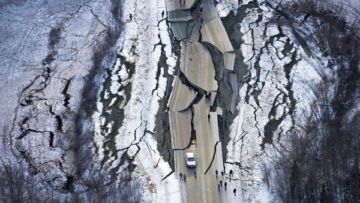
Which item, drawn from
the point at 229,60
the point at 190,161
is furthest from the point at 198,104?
the point at 229,60

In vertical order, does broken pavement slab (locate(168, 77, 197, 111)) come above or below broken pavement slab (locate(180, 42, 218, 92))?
below

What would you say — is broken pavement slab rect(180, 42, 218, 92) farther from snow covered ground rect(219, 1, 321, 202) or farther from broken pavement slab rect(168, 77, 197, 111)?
snow covered ground rect(219, 1, 321, 202)

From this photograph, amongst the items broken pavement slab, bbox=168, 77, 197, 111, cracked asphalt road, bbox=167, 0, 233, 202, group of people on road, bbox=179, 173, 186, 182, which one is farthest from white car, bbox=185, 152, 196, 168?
broken pavement slab, bbox=168, 77, 197, 111

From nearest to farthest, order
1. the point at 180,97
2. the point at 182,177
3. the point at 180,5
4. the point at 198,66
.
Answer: the point at 182,177 < the point at 180,97 < the point at 198,66 < the point at 180,5

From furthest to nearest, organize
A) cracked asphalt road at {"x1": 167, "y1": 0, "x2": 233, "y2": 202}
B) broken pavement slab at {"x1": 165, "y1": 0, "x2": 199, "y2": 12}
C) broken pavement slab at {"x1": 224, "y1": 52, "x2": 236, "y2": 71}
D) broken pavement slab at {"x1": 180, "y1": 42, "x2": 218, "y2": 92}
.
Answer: broken pavement slab at {"x1": 165, "y1": 0, "x2": 199, "y2": 12}, broken pavement slab at {"x1": 224, "y1": 52, "x2": 236, "y2": 71}, broken pavement slab at {"x1": 180, "y1": 42, "x2": 218, "y2": 92}, cracked asphalt road at {"x1": 167, "y1": 0, "x2": 233, "y2": 202}

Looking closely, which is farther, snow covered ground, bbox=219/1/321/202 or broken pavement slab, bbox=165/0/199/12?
broken pavement slab, bbox=165/0/199/12

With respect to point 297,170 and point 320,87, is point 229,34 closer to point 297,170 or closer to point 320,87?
point 320,87

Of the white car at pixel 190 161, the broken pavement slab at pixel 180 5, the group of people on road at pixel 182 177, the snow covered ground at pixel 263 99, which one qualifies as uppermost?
the broken pavement slab at pixel 180 5

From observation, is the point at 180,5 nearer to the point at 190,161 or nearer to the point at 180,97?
the point at 180,97

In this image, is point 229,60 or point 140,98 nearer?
point 140,98

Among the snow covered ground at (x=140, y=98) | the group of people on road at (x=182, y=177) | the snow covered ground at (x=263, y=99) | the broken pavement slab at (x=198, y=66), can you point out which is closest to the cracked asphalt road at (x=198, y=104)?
the broken pavement slab at (x=198, y=66)

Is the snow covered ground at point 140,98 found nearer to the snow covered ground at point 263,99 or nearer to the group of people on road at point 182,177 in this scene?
the group of people on road at point 182,177
